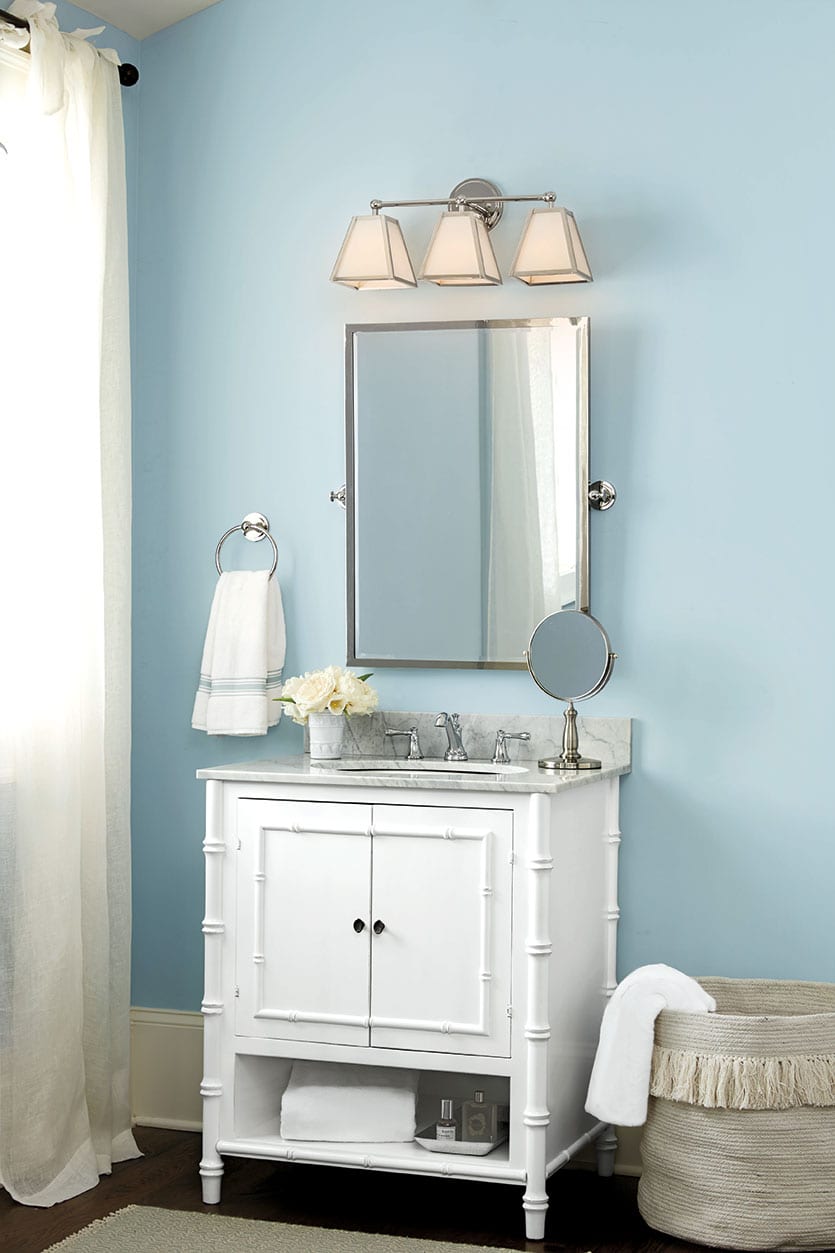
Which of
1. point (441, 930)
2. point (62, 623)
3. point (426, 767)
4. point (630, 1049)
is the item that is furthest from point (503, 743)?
point (62, 623)

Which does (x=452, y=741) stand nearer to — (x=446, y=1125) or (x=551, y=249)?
(x=446, y=1125)

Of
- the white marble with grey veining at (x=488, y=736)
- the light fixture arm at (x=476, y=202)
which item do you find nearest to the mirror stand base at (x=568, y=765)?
the white marble with grey veining at (x=488, y=736)

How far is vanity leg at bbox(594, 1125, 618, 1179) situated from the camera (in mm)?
2912

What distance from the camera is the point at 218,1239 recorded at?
2.55 meters

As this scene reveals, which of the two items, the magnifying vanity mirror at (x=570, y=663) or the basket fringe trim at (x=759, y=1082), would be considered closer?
the basket fringe trim at (x=759, y=1082)

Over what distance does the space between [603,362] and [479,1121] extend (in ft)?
5.00

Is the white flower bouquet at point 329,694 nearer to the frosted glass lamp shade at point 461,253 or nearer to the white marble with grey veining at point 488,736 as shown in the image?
the white marble with grey veining at point 488,736

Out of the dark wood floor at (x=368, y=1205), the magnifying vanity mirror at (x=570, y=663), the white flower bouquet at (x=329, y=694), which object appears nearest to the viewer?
the dark wood floor at (x=368, y=1205)

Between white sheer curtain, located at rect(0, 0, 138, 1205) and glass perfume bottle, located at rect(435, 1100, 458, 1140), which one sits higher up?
white sheer curtain, located at rect(0, 0, 138, 1205)

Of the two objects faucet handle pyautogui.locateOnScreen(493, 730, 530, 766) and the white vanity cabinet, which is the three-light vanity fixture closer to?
faucet handle pyautogui.locateOnScreen(493, 730, 530, 766)

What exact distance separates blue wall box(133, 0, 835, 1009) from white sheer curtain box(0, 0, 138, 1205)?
25 centimetres

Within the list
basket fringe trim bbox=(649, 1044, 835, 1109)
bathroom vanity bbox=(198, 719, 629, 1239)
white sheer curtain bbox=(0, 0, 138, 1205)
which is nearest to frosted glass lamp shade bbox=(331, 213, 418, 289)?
white sheer curtain bbox=(0, 0, 138, 1205)

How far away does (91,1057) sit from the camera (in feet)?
9.73

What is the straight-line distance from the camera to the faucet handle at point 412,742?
304cm
